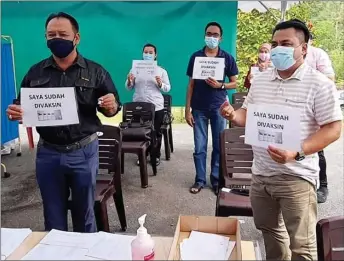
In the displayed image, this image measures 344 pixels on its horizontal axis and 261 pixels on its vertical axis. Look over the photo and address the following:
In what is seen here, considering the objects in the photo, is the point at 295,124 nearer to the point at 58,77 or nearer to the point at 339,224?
the point at 339,224

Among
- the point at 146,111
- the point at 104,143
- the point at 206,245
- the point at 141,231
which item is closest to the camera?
the point at 141,231

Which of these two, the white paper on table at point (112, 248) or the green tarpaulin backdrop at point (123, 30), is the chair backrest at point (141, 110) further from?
the white paper on table at point (112, 248)

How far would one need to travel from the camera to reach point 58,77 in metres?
2.20

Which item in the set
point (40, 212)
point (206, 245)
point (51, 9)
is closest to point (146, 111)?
point (40, 212)

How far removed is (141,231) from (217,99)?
9.42 feet

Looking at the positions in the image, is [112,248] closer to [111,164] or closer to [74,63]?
[74,63]

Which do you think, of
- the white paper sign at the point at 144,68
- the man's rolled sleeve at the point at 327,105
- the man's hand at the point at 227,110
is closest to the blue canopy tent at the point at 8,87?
the white paper sign at the point at 144,68

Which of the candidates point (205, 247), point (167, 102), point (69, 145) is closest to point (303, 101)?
point (205, 247)

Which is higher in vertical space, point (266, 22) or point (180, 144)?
point (266, 22)

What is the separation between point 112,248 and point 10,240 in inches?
15.8

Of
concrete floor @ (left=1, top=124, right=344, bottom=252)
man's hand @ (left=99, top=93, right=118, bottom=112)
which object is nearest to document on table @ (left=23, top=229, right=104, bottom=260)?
man's hand @ (left=99, top=93, right=118, bottom=112)

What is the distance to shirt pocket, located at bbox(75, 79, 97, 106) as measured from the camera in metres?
2.20

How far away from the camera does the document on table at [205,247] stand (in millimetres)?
1413

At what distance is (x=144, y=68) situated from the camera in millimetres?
4891
